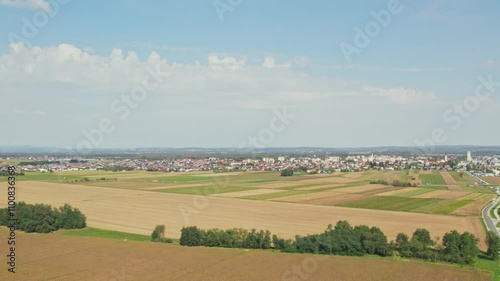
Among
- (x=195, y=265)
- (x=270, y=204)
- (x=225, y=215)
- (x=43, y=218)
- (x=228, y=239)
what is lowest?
(x=225, y=215)

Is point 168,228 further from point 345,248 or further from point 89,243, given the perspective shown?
point 345,248

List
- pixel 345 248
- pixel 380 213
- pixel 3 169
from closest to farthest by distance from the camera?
1. pixel 345 248
2. pixel 380 213
3. pixel 3 169

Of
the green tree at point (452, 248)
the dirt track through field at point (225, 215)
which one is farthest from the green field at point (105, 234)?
the green tree at point (452, 248)

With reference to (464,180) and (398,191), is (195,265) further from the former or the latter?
(464,180)

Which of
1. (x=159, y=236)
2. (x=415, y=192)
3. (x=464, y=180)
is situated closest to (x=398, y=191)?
(x=415, y=192)

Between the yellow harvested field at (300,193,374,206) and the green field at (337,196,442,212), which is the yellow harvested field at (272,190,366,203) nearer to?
the yellow harvested field at (300,193,374,206)

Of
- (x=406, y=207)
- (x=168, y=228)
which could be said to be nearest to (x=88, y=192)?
(x=168, y=228)
